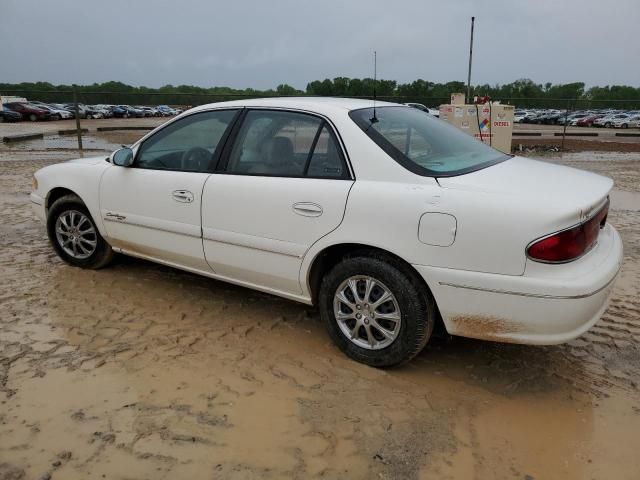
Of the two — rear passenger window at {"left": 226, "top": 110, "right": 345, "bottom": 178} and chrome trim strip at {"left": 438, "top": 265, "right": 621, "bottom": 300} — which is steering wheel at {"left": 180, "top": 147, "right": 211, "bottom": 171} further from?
chrome trim strip at {"left": 438, "top": 265, "right": 621, "bottom": 300}

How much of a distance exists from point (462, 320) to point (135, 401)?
6.01 ft

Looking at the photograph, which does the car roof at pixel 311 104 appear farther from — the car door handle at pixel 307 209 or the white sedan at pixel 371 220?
the car door handle at pixel 307 209

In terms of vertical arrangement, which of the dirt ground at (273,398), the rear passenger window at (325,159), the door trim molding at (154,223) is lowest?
the dirt ground at (273,398)

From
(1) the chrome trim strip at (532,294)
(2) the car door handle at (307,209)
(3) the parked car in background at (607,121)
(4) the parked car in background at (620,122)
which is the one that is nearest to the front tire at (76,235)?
(2) the car door handle at (307,209)

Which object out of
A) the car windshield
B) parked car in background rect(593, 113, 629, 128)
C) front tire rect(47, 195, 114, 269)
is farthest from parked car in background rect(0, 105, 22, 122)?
parked car in background rect(593, 113, 629, 128)

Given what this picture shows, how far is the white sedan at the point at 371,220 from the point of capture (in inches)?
107

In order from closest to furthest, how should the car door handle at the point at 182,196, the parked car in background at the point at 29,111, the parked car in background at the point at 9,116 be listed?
the car door handle at the point at 182,196, the parked car in background at the point at 9,116, the parked car in background at the point at 29,111

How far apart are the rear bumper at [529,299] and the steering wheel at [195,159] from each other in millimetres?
1801

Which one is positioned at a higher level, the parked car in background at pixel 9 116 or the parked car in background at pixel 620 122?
the parked car in background at pixel 9 116

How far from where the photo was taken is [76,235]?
4.79 meters

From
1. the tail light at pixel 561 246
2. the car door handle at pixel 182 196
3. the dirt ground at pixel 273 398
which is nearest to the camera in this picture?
the dirt ground at pixel 273 398

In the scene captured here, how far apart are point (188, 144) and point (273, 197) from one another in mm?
1081

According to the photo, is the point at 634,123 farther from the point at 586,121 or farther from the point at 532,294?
the point at 532,294

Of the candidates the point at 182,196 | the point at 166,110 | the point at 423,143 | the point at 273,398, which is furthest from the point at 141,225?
the point at 166,110
